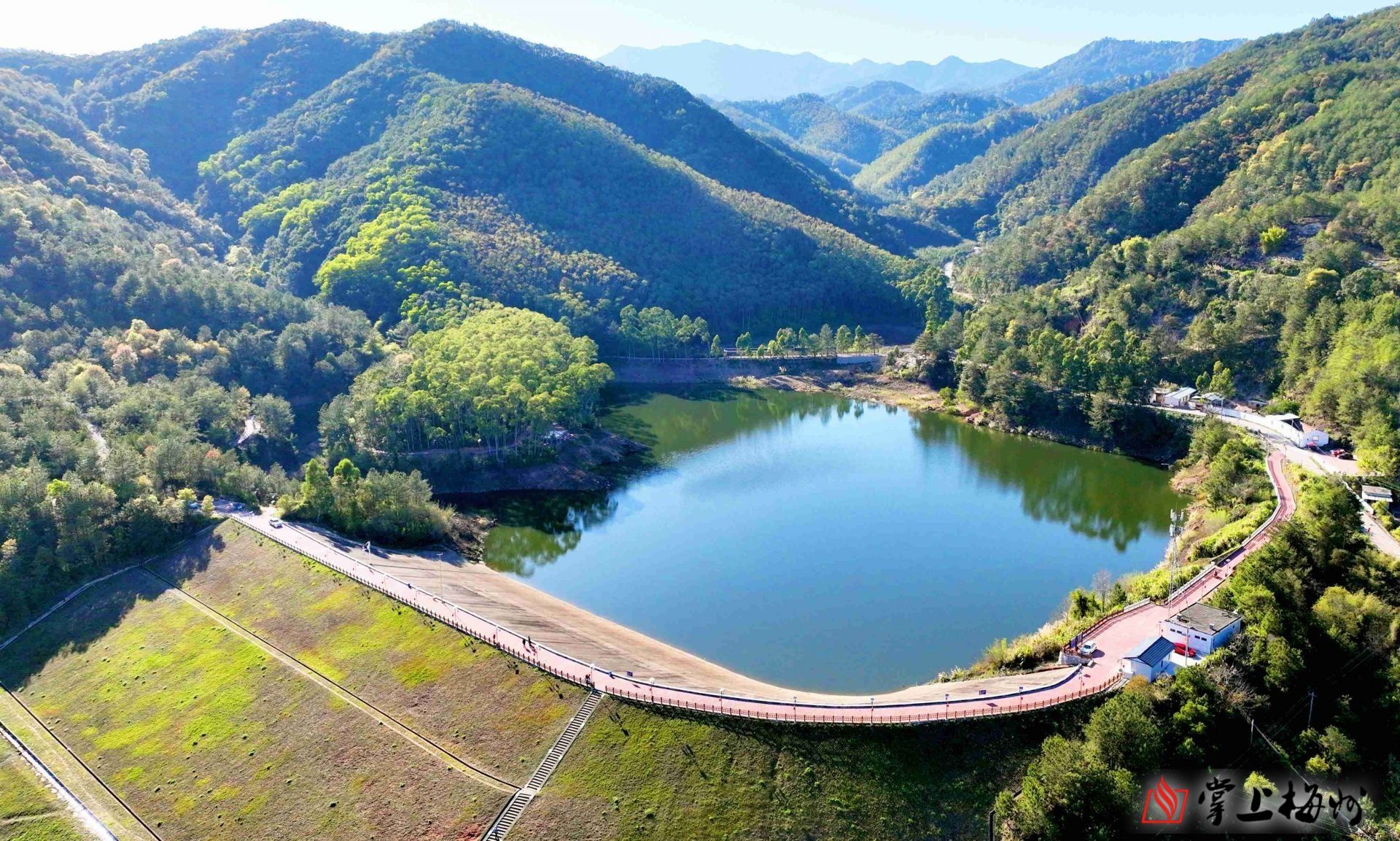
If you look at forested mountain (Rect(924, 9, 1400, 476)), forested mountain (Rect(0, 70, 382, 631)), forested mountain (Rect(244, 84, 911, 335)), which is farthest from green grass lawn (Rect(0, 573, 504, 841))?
forested mountain (Rect(244, 84, 911, 335))

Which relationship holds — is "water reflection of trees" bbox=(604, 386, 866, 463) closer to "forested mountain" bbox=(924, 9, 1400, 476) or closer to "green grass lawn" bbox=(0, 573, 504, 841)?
"forested mountain" bbox=(924, 9, 1400, 476)

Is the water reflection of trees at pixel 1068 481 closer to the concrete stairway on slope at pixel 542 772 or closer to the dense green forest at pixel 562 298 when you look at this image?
the dense green forest at pixel 562 298

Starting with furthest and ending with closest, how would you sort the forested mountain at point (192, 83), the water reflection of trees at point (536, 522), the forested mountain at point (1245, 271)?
the forested mountain at point (192, 83) → the forested mountain at point (1245, 271) → the water reflection of trees at point (536, 522)

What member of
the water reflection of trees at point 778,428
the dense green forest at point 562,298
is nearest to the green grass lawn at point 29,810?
the dense green forest at point 562,298

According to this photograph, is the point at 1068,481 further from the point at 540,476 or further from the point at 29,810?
the point at 29,810

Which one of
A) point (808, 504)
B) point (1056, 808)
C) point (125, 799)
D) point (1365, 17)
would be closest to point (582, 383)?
point (808, 504)
